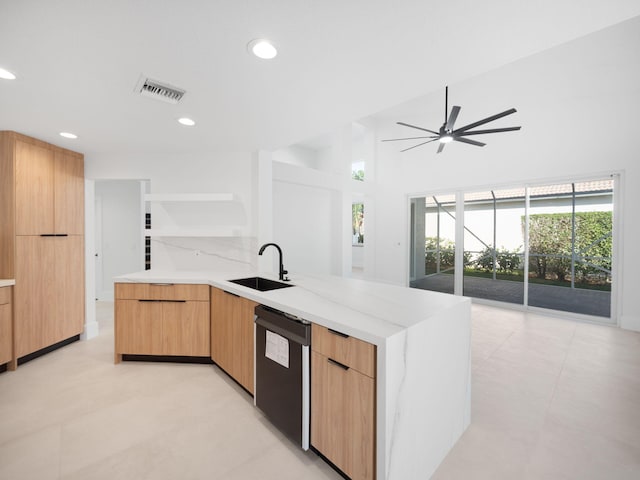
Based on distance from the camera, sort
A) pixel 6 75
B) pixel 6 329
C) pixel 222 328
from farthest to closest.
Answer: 1. pixel 6 329
2. pixel 222 328
3. pixel 6 75

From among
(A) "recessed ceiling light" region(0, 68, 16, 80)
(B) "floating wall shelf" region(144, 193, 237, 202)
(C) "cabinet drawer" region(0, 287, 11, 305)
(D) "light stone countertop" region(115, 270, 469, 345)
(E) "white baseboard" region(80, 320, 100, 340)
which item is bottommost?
(E) "white baseboard" region(80, 320, 100, 340)

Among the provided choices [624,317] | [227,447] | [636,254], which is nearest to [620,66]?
[636,254]

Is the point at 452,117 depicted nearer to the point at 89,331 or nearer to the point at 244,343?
the point at 244,343

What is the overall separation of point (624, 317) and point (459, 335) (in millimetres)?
3953

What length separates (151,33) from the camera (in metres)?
1.34

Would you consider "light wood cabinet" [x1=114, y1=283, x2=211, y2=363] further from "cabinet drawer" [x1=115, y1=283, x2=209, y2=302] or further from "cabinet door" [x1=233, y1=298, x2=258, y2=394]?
"cabinet door" [x1=233, y1=298, x2=258, y2=394]

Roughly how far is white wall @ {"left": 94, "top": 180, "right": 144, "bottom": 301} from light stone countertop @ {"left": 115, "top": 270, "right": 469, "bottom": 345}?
3.35m

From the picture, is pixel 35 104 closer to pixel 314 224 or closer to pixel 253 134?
pixel 253 134

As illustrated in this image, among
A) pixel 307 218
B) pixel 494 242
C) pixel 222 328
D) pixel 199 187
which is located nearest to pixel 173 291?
pixel 222 328

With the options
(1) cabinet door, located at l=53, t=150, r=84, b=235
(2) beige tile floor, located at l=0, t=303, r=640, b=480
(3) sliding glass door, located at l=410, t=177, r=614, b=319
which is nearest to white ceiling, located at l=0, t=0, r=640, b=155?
(1) cabinet door, located at l=53, t=150, r=84, b=235

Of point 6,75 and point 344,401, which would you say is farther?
point 6,75

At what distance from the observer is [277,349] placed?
173 centimetres

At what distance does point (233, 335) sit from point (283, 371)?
780mm

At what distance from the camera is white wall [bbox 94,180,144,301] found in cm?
498
